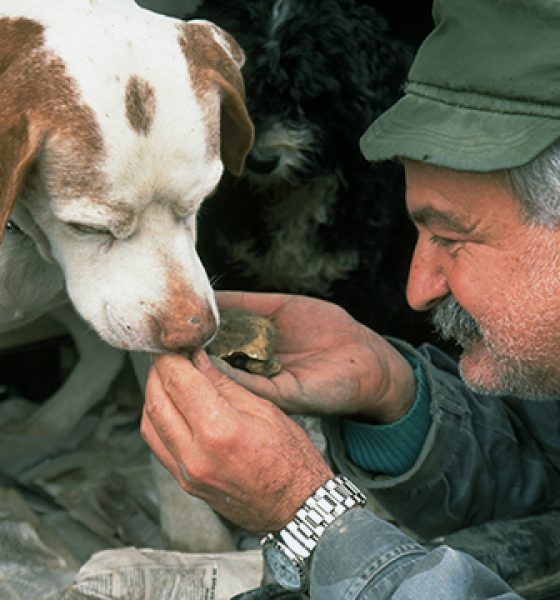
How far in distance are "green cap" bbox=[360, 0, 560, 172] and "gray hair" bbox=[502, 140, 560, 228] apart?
37mm

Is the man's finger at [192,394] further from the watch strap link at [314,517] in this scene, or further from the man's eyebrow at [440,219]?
the man's eyebrow at [440,219]

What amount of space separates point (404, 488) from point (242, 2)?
109 centimetres

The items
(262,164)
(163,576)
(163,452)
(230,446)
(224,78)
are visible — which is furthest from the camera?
(262,164)

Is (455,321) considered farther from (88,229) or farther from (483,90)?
(88,229)

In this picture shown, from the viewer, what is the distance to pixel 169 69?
1.74 metres

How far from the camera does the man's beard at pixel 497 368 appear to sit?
1.65 metres

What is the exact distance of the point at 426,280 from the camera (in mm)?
1687

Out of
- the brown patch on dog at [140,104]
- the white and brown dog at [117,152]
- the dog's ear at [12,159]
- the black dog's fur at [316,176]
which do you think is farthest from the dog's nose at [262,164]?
the dog's ear at [12,159]

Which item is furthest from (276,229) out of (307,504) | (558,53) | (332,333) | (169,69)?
(558,53)

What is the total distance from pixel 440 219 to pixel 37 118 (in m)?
0.58

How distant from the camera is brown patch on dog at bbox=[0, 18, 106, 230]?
5.35 feet

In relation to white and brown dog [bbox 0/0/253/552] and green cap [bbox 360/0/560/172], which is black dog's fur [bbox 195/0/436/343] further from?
green cap [bbox 360/0/560/172]

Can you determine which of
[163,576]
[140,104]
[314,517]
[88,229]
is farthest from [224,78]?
[163,576]

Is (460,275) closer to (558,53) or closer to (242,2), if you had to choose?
(558,53)
